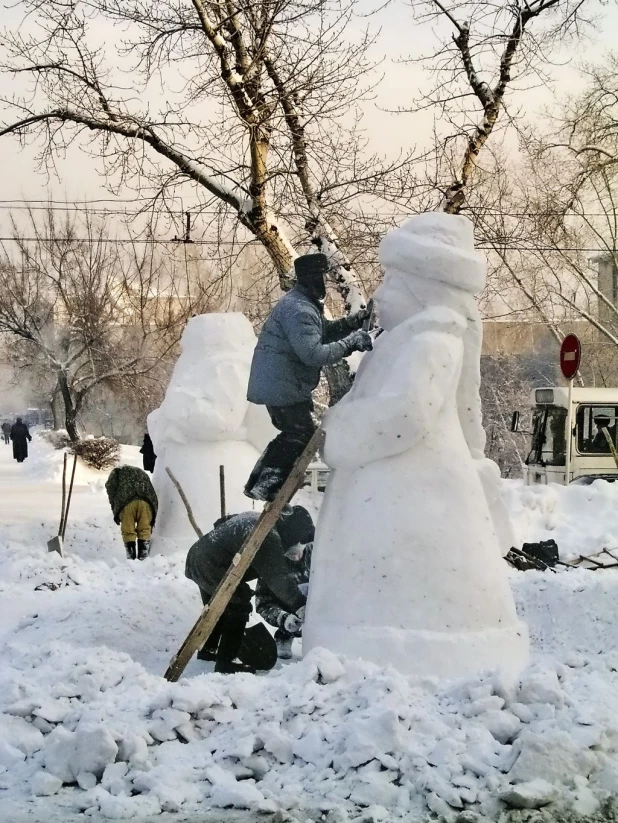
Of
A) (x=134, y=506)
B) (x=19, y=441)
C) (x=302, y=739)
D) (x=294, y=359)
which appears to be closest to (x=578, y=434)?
(x=134, y=506)

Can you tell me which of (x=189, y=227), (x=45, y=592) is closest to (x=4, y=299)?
(x=189, y=227)

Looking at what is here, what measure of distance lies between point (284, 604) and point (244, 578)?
12.2 inches

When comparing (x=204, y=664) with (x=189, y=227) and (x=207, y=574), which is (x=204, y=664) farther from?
(x=189, y=227)

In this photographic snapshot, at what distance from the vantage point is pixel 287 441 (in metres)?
4.69

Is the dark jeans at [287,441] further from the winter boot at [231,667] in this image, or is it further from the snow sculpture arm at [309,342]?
the winter boot at [231,667]

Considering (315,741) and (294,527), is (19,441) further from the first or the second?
(315,741)

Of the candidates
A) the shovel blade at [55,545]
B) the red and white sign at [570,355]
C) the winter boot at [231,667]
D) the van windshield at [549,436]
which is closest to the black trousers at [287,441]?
the winter boot at [231,667]

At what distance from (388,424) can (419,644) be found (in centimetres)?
98

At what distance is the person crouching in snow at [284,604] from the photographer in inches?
193

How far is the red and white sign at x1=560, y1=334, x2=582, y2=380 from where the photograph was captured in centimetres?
1092

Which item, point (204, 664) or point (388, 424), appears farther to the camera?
point (204, 664)

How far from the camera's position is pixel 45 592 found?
691 cm

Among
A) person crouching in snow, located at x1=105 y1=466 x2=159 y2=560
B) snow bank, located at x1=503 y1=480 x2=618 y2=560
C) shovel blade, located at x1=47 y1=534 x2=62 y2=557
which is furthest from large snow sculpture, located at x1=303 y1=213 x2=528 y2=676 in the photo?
snow bank, located at x1=503 y1=480 x2=618 y2=560

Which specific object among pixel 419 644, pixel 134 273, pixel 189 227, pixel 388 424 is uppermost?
pixel 134 273
